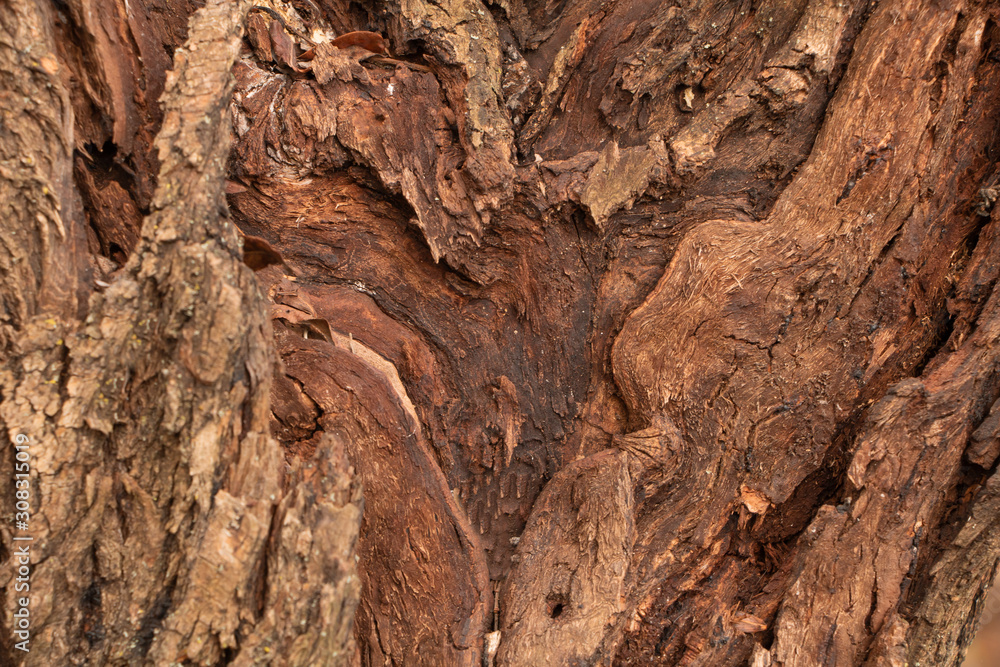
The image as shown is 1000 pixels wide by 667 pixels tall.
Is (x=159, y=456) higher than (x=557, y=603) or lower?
higher

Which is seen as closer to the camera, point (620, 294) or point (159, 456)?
point (159, 456)

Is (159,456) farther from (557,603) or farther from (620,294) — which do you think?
(620,294)

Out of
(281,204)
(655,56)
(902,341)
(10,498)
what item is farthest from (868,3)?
(10,498)

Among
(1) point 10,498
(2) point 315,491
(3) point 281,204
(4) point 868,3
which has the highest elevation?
(4) point 868,3

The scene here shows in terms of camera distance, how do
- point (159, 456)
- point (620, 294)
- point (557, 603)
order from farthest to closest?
1. point (620, 294)
2. point (557, 603)
3. point (159, 456)

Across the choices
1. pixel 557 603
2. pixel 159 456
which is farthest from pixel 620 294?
pixel 159 456

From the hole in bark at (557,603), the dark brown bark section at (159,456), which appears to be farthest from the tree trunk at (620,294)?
the dark brown bark section at (159,456)

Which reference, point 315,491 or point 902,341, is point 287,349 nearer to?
point 315,491

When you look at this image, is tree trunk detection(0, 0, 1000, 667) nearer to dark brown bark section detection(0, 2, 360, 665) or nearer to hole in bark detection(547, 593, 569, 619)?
hole in bark detection(547, 593, 569, 619)
